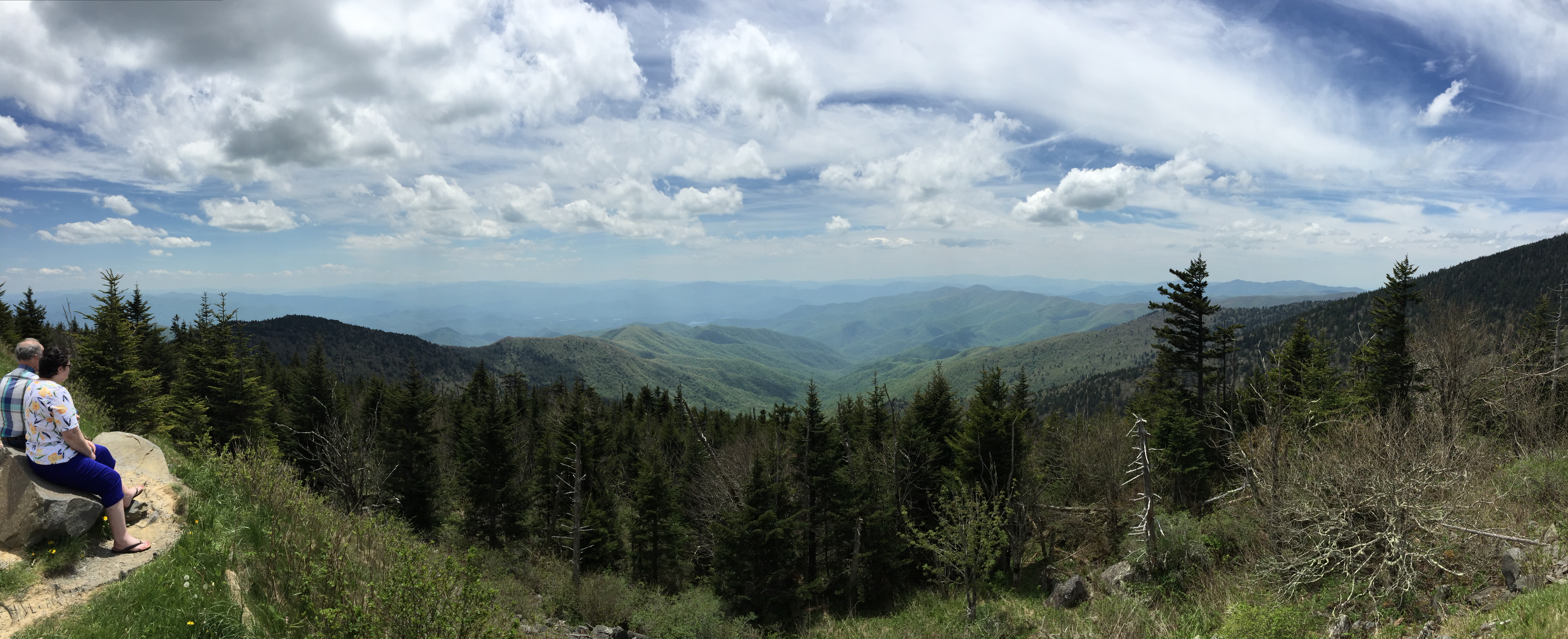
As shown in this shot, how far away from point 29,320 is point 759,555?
172 feet

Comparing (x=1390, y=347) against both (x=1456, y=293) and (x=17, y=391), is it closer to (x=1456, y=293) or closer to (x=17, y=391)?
(x=17, y=391)

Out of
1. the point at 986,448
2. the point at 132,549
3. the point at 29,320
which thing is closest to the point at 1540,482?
the point at 986,448

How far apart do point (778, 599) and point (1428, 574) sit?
2126 centimetres

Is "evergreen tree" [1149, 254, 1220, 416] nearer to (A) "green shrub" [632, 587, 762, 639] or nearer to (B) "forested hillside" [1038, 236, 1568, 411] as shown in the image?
(A) "green shrub" [632, 587, 762, 639]

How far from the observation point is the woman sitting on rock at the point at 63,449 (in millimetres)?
7660

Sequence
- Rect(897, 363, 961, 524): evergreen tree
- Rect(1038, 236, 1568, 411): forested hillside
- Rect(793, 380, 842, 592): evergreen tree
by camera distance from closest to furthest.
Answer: Rect(793, 380, 842, 592): evergreen tree
Rect(897, 363, 961, 524): evergreen tree
Rect(1038, 236, 1568, 411): forested hillside

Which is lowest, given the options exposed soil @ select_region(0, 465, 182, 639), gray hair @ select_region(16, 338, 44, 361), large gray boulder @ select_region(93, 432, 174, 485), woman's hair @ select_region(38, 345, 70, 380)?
exposed soil @ select_region(0, 465, 182, 639)

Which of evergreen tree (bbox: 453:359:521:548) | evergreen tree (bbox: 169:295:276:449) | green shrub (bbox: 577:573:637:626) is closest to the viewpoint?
green shrub (bbox: 577:573:637:626)

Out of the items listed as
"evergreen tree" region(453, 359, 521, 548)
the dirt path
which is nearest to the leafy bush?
the dirt path

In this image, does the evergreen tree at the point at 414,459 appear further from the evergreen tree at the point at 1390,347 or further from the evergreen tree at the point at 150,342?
the evergreen tree at the point at 1390,347

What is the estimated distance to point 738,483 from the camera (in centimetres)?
2845

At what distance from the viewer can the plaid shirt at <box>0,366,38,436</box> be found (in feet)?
25.2

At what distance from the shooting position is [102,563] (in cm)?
792

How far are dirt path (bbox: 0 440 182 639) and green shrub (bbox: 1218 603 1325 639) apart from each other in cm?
1879
